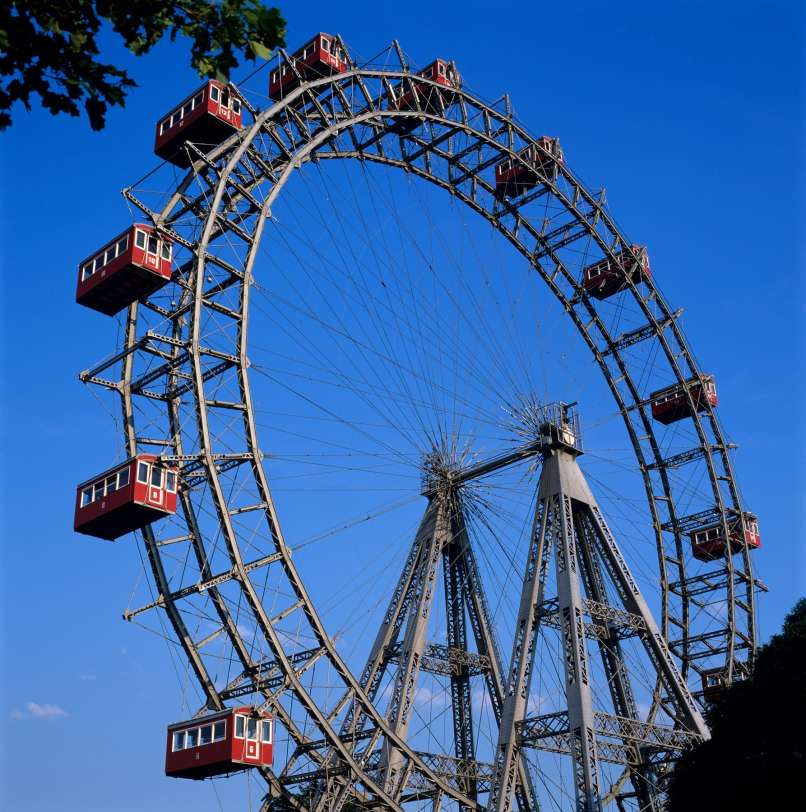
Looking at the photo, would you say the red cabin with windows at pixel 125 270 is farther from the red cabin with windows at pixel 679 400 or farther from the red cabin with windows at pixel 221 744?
the red cabin with windows at pixel 679 400

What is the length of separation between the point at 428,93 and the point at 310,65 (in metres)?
5.54

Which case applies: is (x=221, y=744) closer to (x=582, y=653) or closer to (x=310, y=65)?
(x=582, y=653)

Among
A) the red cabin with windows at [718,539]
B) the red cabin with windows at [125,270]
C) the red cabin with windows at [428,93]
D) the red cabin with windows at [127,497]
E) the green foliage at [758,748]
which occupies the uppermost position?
the red cabin with windows at [428,93]

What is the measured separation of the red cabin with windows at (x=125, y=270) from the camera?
33062 millimetres

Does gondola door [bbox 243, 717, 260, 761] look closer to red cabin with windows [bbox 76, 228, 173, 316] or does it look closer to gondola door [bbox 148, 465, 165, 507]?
gondola door [bbox 148, 465, 165, 507]

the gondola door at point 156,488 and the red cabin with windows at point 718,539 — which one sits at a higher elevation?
the red cabin with windows at point 718,539

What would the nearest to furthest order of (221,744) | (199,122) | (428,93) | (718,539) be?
1. (221,744)
2. (199,122)
3. (428,93)
4. (718,539)

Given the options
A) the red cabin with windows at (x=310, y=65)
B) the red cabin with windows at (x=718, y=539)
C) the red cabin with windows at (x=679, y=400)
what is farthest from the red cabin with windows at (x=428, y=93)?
the red cabin with windows at (x=718, y=539)

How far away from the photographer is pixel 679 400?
166 feet

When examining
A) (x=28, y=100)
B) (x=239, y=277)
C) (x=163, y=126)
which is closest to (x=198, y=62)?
(x=28, y=100)

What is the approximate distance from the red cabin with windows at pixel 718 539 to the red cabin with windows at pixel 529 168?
1655 centimetres

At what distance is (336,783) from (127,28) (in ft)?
82.4

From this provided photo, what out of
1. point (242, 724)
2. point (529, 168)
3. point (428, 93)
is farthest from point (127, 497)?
point (529, 168)

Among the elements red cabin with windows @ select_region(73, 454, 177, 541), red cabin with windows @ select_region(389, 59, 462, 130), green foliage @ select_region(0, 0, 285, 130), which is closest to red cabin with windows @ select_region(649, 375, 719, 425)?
red cabin with windows @ select_region(389, 59, 462, 130)
